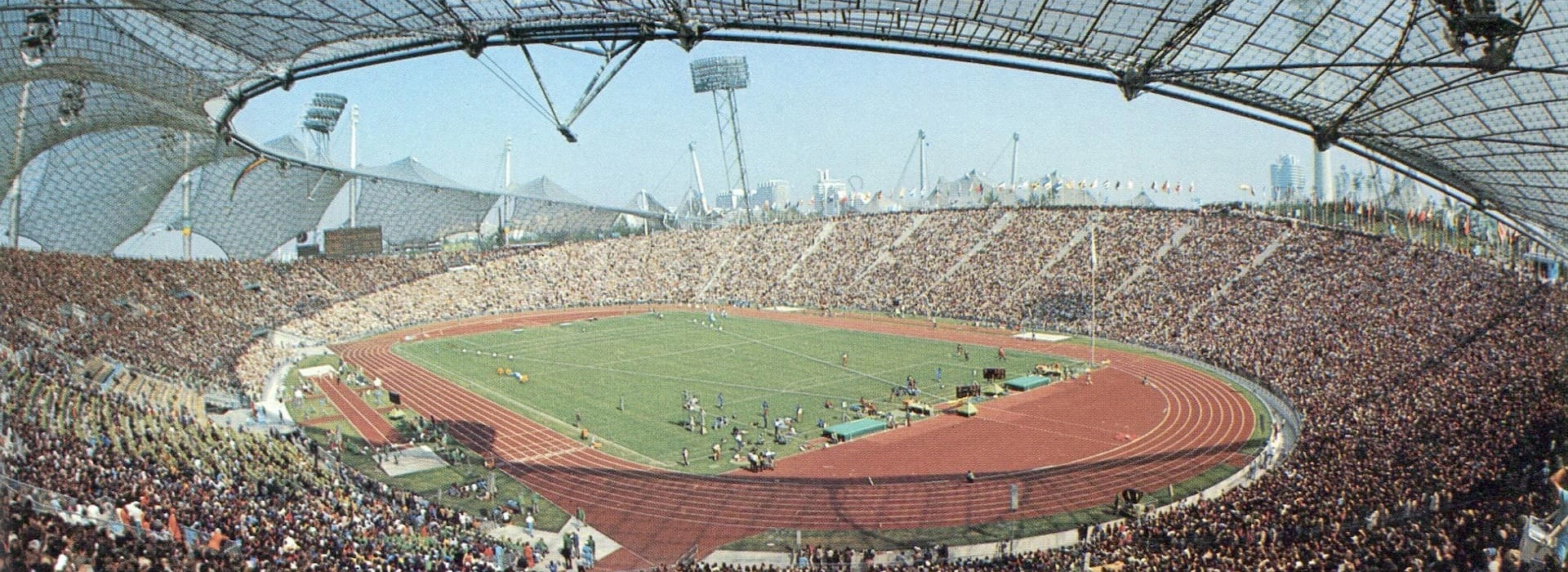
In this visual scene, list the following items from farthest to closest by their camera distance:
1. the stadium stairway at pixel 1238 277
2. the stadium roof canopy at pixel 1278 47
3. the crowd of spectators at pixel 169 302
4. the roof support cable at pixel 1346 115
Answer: the stadium stairway at pixel 1238 277 → the crowd of spectators at pixel 169 302 → the roof support cable at pixel 1346 115 → the stadium roof canopy at pixel 1278 47

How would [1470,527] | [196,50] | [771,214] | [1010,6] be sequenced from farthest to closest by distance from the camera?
[771,214] → [196,50] → [1470,527] → [1010,6]

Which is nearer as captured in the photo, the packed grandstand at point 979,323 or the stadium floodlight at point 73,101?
the packed grandstand at point 979,323

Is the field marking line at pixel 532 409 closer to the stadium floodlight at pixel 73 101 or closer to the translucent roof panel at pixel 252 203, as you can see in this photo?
the stadium floodlight at pixel 73 101

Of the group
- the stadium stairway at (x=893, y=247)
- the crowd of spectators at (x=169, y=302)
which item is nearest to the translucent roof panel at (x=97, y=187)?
the crowd of spectators at (x=169, y=302)

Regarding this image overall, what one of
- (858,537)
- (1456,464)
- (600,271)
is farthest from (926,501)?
(600,271)

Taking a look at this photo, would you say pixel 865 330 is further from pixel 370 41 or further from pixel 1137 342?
pixel 370 41

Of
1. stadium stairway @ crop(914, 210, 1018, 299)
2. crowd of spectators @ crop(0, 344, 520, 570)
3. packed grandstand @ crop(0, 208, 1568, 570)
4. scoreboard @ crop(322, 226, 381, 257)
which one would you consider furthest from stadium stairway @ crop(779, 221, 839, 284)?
crowd of spectators @ crop(0, 344, 520, 570)
